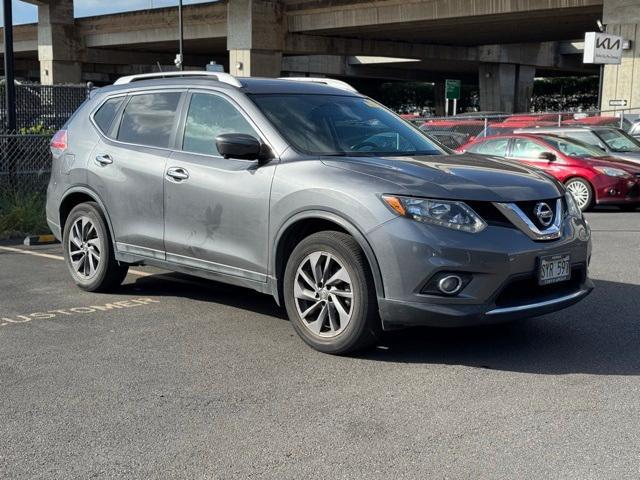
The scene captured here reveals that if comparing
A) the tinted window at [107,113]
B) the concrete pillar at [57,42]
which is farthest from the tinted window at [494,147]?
the concrete pillar at [57,42]

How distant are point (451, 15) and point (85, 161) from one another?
30846 mm

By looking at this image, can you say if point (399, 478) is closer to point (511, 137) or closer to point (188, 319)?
point (188, 319)

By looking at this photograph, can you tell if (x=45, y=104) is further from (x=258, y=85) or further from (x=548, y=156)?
(x=258, y=85)

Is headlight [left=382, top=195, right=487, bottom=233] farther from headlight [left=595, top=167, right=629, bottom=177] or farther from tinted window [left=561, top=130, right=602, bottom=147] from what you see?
tinted window [left=561, top=130, right=602, bottom=147]

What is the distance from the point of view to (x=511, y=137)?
1565 cm

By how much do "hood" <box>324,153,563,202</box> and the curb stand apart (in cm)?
606

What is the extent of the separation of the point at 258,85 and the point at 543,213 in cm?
240

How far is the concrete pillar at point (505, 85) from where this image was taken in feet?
170

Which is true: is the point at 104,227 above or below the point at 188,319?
above

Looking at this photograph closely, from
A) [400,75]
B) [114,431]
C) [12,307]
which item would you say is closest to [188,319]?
[12,307]

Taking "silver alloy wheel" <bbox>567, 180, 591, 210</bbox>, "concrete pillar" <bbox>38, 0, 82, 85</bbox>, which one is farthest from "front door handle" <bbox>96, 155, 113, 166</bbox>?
"concrete pillar" <bbox>38, 0, 82, 85</bbox>

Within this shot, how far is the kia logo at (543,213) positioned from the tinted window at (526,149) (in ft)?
34.1

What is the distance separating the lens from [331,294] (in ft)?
16.6

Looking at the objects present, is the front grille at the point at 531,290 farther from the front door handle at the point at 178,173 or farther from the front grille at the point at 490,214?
the front door handle at the point at 178,173
